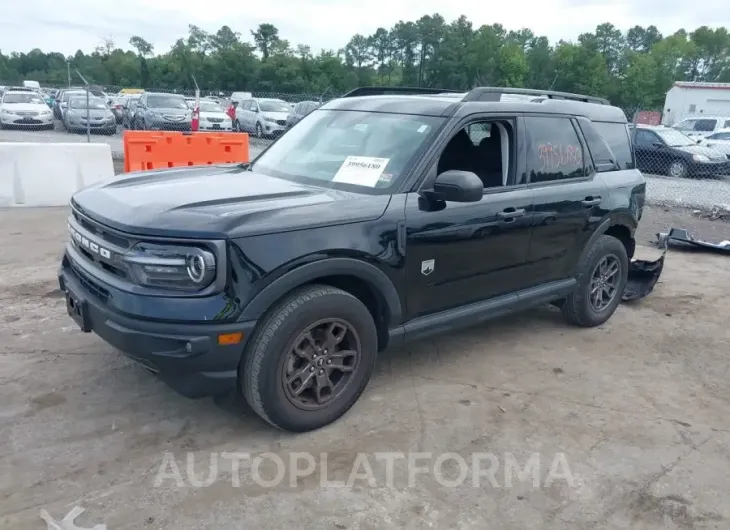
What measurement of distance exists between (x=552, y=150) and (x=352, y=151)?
156cm

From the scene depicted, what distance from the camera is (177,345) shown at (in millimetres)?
3025

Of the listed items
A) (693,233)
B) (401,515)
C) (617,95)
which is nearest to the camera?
(401,515)

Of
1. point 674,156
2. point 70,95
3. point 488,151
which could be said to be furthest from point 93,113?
point 488,151

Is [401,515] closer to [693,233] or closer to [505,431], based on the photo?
[505,431]

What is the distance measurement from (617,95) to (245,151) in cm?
6262

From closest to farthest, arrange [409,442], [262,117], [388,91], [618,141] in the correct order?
[409,442] → [388,91] → [618,141] → [262,117]

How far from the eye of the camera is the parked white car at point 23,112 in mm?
20711

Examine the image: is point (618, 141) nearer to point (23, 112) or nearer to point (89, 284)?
point (89, 284)

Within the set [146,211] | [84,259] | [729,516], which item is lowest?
[729,516]

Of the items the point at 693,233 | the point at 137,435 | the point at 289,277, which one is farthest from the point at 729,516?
the point at 693,233

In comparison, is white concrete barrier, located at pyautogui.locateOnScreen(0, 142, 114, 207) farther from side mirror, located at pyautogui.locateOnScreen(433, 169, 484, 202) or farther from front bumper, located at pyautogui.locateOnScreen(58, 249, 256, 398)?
side mirror, located at pyautogui.locateOnScreen(433, 169, 484, 202)

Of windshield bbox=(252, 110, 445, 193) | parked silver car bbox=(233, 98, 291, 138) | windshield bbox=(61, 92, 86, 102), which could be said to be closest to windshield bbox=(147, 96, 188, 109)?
parked silver car bbox=(233, 98, 291, 138)

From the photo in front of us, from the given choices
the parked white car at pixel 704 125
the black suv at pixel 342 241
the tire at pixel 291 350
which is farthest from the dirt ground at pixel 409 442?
the parked white car at pixel 704 125

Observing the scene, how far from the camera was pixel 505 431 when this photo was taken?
3.68 m
